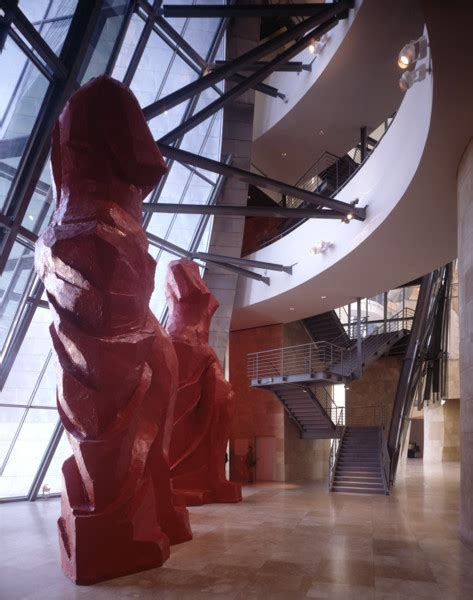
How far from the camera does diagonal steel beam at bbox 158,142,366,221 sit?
12.3 metres

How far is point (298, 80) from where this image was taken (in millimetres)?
19688

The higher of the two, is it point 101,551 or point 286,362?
point 286,362

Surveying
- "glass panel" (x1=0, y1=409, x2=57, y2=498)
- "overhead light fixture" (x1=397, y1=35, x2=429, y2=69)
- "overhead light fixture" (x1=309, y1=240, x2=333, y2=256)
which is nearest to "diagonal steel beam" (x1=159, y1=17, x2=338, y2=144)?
"overhead light fixture" (x1=309, y1=240, x2=333, y2=256)

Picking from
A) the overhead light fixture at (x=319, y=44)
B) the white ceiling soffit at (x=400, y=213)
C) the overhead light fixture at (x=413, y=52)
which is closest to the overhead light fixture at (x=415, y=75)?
the white ceiling soffit at (x=400, y=213)

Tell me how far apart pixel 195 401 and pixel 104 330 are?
734cm

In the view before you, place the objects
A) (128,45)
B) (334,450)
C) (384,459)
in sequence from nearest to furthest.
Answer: (128,45)
(384,459)
(334,450)

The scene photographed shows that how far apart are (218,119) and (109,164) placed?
40.3 feet

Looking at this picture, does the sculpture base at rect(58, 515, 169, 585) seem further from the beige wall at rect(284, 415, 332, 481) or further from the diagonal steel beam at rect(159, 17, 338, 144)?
the beige wall at rect(284, 415, 332, 481)

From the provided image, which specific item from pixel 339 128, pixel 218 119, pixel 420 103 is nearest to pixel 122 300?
pixel 420 103

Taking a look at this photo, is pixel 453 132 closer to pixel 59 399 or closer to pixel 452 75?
pixel 452 75

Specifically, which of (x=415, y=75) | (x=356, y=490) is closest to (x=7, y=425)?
(x=356, y=490)

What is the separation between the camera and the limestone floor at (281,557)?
22.1 feet

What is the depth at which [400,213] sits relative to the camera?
43.2ft

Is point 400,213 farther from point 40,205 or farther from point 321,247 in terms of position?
point 40,205
